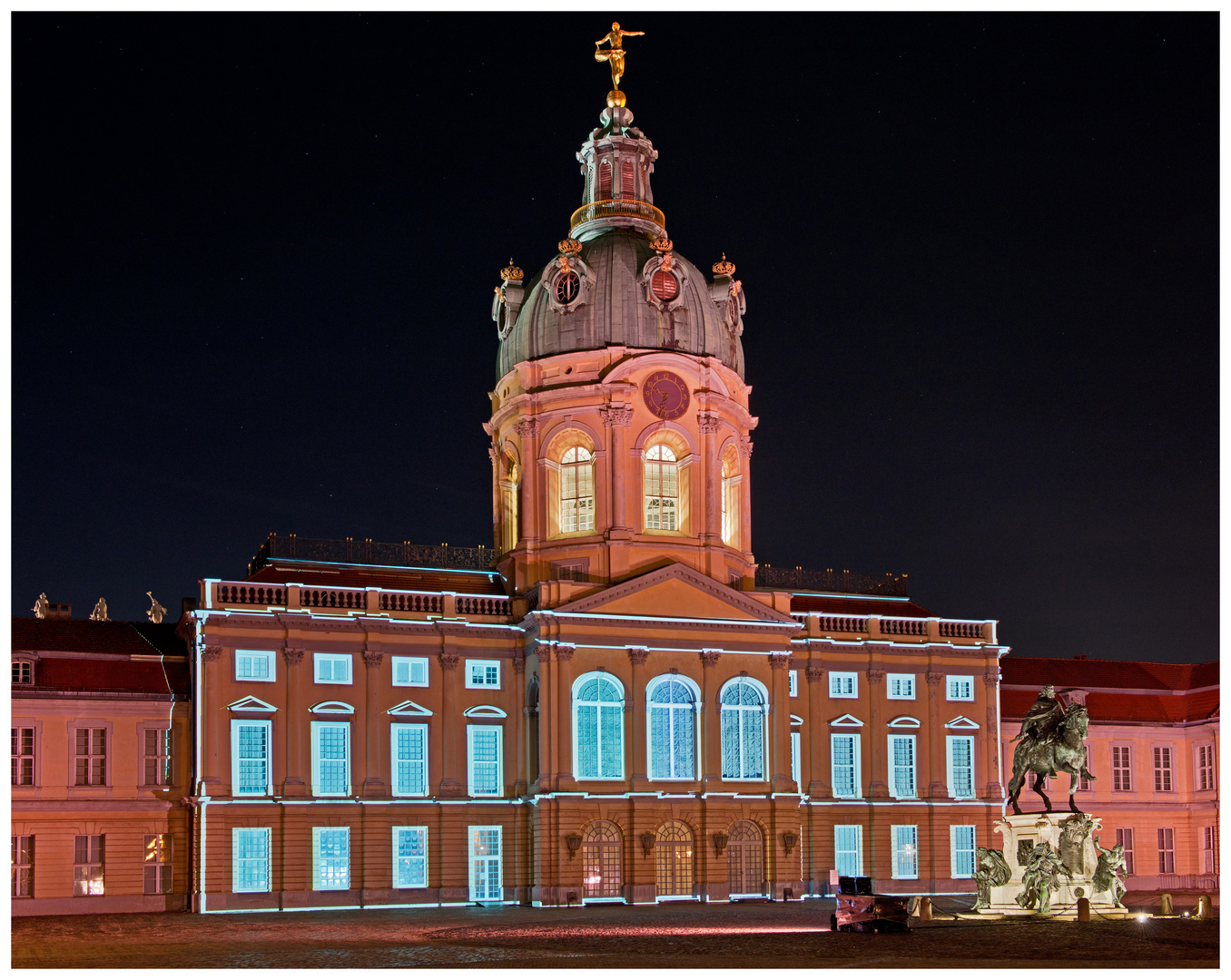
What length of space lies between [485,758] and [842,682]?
1512 cm

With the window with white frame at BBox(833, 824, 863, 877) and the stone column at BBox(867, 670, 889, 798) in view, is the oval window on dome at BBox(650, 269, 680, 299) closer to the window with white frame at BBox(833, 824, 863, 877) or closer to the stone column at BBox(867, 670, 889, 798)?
the stone column at BBox(867, 670, 889, 798)

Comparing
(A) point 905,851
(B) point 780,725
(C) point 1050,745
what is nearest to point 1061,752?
(C) point 1050,745

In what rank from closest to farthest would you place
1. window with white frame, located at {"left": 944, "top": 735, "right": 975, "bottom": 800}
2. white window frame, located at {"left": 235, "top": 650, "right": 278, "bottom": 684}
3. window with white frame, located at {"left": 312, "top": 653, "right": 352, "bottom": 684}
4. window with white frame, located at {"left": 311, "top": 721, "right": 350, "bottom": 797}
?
white window frame, located at {"left": 235, "top": 650, "right": 278, "bottom": 684} < window with white frame, located at {"left": 311, "top": 721, "right": 350, "bottom": 797} < window with white frame, located at {"left": 312, "top": 653, "right": 352, "bottom": 684} < window with white frame, located at {"left": 944, "top": 735, "right": 975, "bottom": 800}

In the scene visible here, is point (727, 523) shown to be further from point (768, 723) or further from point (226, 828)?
point (226, 828)

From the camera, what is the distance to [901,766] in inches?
2739

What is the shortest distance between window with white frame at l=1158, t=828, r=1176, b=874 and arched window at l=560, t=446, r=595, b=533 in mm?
28983

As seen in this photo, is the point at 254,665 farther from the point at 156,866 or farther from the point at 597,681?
the point at 597,681

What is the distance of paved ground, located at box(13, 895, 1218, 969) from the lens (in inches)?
1364

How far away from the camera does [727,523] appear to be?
70.9 metres

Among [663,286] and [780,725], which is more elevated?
[663,286]

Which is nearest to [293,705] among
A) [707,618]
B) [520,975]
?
[707,618]

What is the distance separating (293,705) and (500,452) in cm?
1563

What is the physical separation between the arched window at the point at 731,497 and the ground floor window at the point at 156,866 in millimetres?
24885

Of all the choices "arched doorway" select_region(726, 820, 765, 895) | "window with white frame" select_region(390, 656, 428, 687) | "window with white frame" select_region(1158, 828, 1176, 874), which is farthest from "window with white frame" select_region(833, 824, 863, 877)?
"window with white frame" select_region(390, 656, 428, 687)
